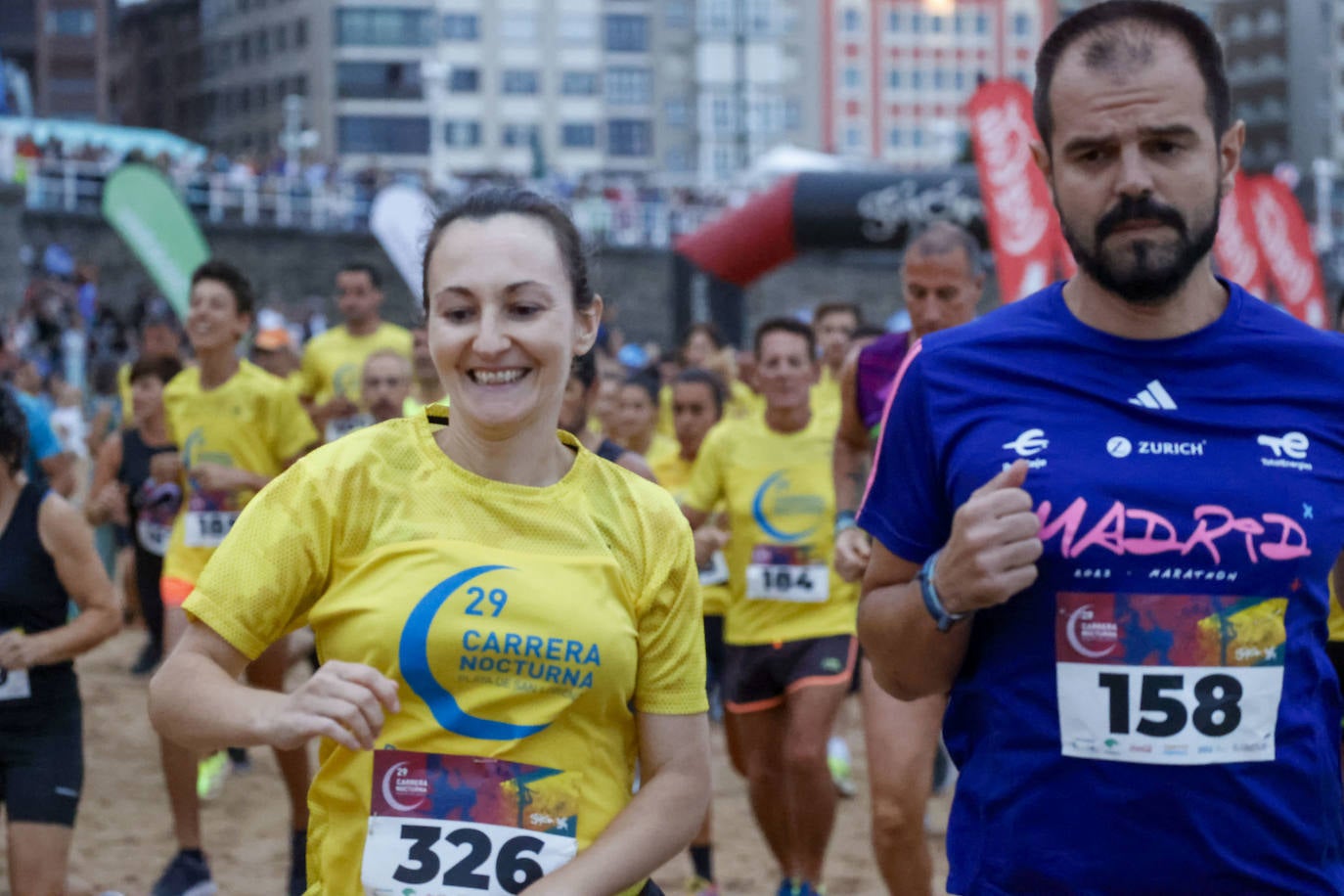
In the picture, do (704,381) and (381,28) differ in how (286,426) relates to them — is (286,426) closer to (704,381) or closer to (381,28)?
(704,381)

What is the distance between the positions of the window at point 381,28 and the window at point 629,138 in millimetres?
9018

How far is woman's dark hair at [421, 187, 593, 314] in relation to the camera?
2.62 metres

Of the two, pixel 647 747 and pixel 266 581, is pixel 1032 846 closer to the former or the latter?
pixel 647 747

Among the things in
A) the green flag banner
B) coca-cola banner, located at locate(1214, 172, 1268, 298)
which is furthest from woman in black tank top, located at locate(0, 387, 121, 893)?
coca-cola banner, located at locate(1214, 172, 1268, 298)

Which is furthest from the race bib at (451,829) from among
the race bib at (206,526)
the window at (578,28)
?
the window at (578,28)

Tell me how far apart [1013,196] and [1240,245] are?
5.07 metres

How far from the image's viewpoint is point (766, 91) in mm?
A: 82312

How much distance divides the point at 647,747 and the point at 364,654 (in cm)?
44

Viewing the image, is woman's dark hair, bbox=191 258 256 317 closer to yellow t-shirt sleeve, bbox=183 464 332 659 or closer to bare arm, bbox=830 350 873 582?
bare arm, bbox=830 350 873 582

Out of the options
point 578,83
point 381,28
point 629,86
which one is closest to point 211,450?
point 381,28

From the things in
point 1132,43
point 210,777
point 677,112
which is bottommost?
point 210,777

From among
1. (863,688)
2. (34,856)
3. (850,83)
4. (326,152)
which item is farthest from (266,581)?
(850,83)

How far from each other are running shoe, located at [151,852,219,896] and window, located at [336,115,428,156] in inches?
2737

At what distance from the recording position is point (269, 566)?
2432 millimetres
